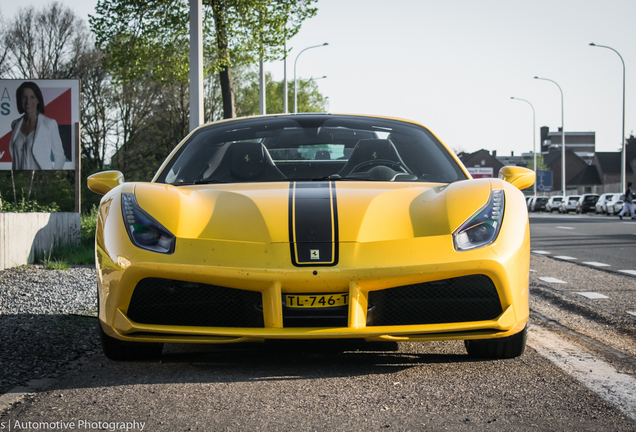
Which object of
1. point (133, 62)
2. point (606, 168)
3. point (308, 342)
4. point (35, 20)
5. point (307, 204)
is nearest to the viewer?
point (307, 204)

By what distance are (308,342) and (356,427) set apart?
1488 mm

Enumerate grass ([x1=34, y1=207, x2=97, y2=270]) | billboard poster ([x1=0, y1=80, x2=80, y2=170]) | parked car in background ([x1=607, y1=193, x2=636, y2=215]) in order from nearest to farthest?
grass ([x1=34, y1=207, x2=97, y2=270])
billboard poster ([x1=0, y1=80, x2=80, y2=170])
parked car in background ([x1=607, y1=193, x2=636, y2=215])

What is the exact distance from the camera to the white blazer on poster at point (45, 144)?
1177cm

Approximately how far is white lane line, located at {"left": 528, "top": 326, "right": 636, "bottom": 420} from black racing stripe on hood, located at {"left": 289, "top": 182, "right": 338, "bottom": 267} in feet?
4.02

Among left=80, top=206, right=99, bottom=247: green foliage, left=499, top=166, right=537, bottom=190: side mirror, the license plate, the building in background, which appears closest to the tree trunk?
left=80, top=206, right=99, bottom=247: green foliage

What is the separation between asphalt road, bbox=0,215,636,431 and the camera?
8.13ft

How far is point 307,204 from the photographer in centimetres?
337

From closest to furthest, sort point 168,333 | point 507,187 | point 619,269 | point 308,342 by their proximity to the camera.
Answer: point 168,333 < point 507,187 < point 308,342 < point 619,269

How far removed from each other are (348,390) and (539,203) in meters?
Result: 67.5

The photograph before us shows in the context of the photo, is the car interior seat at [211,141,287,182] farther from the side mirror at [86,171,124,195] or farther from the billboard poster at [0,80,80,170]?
the billboard poster at [0,80,80,170]

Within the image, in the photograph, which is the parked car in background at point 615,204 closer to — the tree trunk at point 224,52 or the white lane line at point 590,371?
the tree trunk at point 224,52

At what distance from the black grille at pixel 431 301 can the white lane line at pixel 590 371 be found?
1.87 feet

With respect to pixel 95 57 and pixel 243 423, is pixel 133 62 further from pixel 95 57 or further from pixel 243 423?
pixel 243 423

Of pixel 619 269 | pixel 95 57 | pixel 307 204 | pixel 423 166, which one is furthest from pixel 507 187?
pixel 95 57
